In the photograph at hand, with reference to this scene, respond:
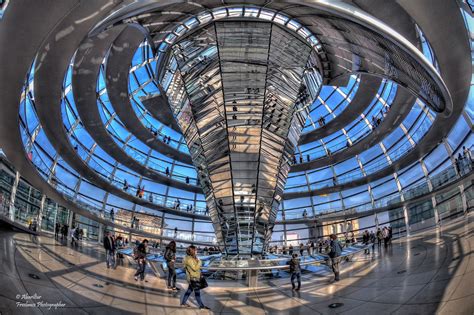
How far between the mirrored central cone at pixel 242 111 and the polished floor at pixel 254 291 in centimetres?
609

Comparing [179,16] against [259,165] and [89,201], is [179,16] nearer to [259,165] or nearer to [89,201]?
[259,165]

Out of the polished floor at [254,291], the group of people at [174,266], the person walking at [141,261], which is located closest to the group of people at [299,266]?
the polished floor at [254,291]

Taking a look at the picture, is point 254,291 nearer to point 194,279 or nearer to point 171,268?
point 171,268

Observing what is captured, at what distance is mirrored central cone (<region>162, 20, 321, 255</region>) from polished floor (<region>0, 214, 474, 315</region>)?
609cm

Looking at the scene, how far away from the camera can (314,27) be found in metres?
12.6

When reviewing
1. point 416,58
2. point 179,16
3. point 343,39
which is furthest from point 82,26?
point 416,58

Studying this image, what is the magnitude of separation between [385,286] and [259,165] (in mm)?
8278

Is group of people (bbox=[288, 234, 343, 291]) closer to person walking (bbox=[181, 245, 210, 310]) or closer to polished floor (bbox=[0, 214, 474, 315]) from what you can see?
polished floor (bbox=[0, 214, 474, 315])

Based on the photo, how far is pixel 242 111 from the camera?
44.2ft

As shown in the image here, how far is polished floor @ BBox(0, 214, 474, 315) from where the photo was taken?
17.0ft

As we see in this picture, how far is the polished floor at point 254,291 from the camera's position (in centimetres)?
518

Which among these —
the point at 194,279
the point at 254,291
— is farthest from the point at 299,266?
the point at 194,279

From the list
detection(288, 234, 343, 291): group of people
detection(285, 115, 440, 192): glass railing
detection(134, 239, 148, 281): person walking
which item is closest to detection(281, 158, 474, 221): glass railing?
detection(285, 115, 440, 192): glass railing

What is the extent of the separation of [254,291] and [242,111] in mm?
7504
